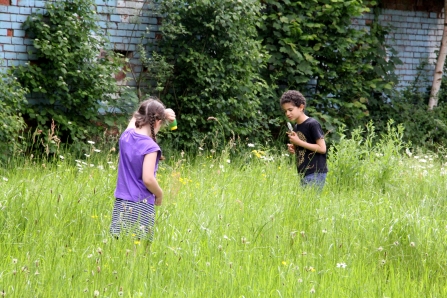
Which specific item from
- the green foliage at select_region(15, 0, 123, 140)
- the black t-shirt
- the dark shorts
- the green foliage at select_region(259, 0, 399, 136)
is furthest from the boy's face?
the green foliage at select_region(259, 0, 399, 136)

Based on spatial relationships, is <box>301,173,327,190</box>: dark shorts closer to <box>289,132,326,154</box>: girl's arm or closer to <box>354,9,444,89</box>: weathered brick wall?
<box>289,132,326,154</box>: girl's arm

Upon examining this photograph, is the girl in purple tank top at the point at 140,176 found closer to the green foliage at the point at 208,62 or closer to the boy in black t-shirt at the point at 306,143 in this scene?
the boy in black t-shirt at the point at 306,143

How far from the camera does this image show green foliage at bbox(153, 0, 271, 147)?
9141 mm

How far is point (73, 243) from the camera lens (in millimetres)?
4602

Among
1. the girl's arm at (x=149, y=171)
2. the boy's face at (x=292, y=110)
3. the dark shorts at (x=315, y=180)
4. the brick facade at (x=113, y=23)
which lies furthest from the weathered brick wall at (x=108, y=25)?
the girl's arm at (x=149, y=171)

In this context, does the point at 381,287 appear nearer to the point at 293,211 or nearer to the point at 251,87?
the point at 293,211

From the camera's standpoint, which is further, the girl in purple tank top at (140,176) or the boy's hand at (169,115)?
the boy's hand at (169,115)

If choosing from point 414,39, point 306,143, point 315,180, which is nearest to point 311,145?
point 306,143

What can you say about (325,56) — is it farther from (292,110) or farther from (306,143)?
(306,143)

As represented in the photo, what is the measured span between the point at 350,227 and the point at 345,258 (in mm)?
612

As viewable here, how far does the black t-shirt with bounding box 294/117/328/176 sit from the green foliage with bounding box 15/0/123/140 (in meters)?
2.95

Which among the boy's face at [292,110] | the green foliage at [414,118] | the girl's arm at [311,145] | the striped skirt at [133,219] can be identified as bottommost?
the green foliage at [414,118]

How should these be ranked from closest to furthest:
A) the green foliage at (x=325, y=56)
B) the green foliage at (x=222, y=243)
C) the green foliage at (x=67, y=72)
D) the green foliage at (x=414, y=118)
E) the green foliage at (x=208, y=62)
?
the green foliage at (x=222, y=243) → the green foliage at (x=67, y=72) → the green foliage at (x=208, y=62) → the green foliage at (x=325, y=56) → the green foliage at (x=414, y=118)

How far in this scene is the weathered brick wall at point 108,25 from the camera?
8.05 meters
